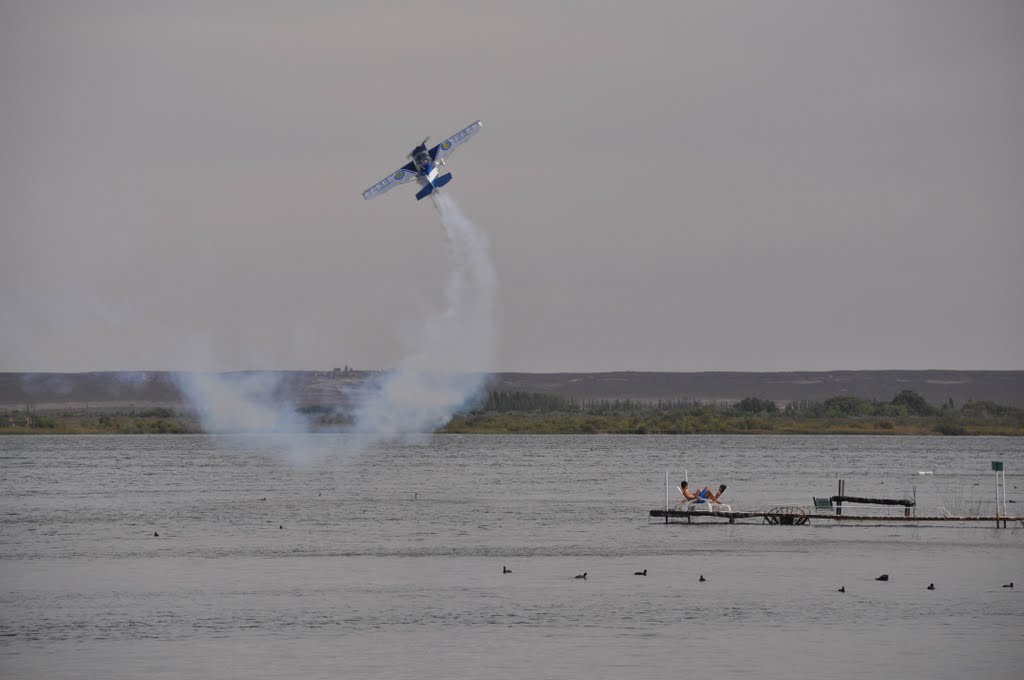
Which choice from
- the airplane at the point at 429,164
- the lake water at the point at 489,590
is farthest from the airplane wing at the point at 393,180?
the lake water at the point at 489,590

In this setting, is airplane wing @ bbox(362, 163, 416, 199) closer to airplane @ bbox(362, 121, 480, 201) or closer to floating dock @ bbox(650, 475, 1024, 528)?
airplane @ bbox(362, 121, 480, 201)

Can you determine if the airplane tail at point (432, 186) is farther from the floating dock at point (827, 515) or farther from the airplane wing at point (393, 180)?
the floating dock at point (827, 515)

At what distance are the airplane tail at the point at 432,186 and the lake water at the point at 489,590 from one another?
1497 centimetres

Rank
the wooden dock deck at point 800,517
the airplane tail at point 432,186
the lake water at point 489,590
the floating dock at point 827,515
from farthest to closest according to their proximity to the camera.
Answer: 1. the airplane tail at point 432,186
2. the floating dock at point 827,515
3. the wooden dock deck at point 800,517
4. the lake water at point 489,590

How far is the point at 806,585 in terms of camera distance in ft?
137

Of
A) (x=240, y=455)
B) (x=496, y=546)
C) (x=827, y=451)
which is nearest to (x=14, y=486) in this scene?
(x=496, y=546)

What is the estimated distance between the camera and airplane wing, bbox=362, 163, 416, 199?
7088 centimetres

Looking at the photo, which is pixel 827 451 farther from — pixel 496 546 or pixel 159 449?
pixel 496 546

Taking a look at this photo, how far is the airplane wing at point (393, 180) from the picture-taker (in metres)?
70.9

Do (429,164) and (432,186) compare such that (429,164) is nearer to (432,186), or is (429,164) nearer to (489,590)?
(432,186)

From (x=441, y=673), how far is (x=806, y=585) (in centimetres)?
1524

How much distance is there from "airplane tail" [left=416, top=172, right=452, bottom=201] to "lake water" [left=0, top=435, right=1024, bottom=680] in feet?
49.1

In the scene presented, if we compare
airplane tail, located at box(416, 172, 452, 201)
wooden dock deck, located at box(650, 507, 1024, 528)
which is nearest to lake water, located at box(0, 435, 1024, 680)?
wooden dock deck, located at box(650, 507, 1024, 528)

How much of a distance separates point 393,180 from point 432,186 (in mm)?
3529
